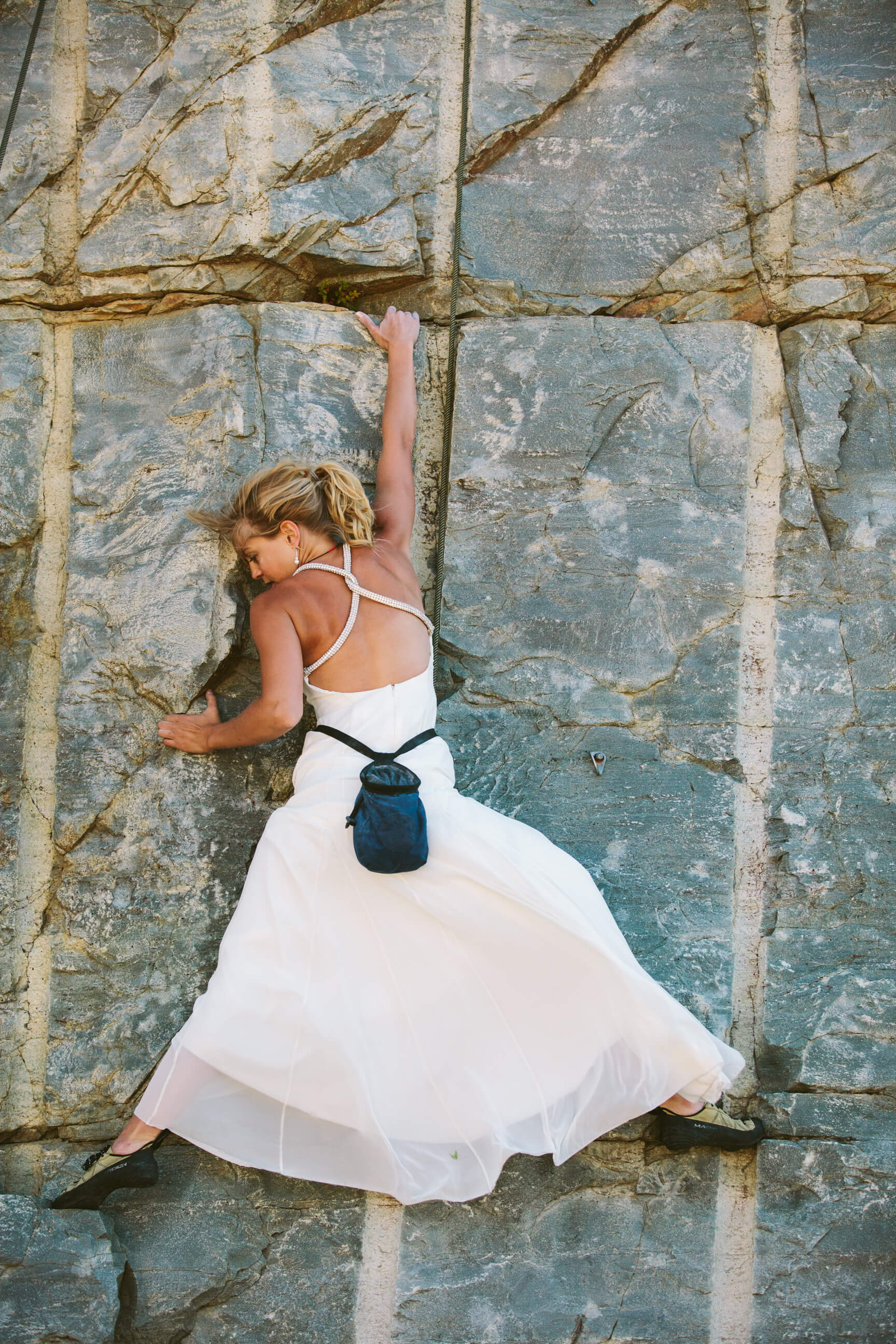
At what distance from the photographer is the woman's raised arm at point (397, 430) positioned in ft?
9.14

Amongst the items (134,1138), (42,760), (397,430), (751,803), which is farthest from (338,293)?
(134,1138)

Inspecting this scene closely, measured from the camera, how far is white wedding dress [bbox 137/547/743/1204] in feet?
7.78

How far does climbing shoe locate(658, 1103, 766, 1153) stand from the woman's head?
5.05ft

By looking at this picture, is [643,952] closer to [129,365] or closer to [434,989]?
[434,989]

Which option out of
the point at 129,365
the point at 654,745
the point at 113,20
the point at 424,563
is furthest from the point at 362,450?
the point at 113,20

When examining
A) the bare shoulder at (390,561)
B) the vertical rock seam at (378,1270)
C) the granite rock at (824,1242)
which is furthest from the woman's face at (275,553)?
the granite rock at (824,1242)

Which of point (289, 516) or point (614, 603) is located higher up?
point (289, 516)

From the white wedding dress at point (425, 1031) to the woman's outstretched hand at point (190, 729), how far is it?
426 mm

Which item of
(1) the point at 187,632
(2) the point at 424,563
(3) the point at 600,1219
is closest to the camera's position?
(3) the point at 600,1219

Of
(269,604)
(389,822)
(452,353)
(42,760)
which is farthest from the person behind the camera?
(452,353)

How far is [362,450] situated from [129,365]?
0.67 m

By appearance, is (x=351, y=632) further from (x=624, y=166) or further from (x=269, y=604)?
(x=624, y=166)

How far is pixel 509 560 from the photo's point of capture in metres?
2.87

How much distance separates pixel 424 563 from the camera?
2926 millimetres
